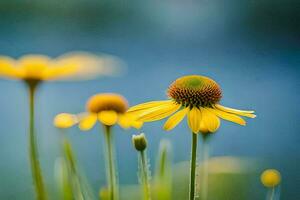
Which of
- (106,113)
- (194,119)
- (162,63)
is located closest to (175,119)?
(194,119)

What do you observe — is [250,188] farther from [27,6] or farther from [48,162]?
[27,6]

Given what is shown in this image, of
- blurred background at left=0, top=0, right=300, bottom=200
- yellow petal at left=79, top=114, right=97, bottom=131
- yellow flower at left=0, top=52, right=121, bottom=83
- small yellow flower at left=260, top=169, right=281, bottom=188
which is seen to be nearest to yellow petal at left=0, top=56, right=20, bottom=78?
yellow flower at left=0, top=52, right=121, bottom=83

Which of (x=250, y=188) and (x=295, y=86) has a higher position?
(x=295, y=86)

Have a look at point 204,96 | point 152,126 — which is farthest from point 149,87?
point 204,96

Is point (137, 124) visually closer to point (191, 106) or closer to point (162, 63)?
point (191, 106)

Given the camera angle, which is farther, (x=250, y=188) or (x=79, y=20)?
(x=79, y=20)

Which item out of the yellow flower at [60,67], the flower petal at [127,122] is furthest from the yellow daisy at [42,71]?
the flower petal at [127,122]

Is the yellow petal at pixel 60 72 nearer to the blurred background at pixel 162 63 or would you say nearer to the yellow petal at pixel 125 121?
the yellow petal at pixel 125 121
